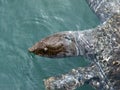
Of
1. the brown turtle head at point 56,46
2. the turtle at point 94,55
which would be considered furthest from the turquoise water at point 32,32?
the brown turtle head at point 56,46

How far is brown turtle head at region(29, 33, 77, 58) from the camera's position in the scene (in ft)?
21.2

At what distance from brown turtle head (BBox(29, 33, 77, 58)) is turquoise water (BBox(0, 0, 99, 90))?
1.18 meters

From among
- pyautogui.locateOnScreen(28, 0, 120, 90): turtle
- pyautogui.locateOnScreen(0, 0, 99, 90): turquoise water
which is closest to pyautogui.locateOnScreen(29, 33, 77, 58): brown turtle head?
pyautogui.locateOnScreen(28, 0, 120, 90): turtle

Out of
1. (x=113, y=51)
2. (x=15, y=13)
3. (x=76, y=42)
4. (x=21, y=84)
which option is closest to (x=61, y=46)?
(x=76, y=42)

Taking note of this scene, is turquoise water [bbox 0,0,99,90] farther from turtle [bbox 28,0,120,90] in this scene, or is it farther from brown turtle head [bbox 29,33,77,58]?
brown turtle head [bbox 29,33,77,58]

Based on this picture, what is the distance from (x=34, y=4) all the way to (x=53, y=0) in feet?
1.69

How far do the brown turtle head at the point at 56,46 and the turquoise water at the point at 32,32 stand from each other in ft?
3.86

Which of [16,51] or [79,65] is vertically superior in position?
[16,51]

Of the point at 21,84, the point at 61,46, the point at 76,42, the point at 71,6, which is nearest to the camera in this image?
the point at 61,46

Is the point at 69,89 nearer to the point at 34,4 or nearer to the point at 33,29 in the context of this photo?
the point at 33,29

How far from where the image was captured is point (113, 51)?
7082 millimetres

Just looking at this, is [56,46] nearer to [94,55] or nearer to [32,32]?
[94,55]

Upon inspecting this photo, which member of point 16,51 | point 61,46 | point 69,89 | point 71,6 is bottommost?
point 69,89

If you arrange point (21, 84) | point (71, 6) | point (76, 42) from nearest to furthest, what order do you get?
point (76, 42)
point (21, 84)
point (71, 6)
